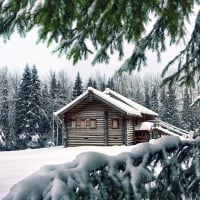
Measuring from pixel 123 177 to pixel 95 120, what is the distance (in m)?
27.6

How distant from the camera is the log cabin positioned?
95.2ft

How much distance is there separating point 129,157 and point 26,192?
0.74 meters

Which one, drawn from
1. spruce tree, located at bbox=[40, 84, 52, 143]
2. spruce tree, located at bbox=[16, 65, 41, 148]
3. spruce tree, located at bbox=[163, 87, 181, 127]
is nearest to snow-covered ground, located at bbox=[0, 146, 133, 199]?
spruce tree, located at bbox=[16, 65, 41, 148]

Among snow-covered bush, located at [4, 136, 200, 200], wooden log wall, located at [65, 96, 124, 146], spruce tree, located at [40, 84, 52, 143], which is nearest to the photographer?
snow-covered bush, located at [4, 136, 200, 200]

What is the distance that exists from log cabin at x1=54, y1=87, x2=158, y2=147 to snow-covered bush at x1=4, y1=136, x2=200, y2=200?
25651mm

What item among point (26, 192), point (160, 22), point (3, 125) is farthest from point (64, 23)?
point (3, 125)

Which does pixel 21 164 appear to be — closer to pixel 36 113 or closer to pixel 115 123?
pixel 115 123

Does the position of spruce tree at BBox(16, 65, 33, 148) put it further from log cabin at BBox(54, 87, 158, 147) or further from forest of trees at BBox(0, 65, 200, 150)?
log cabin at BBox(54, 87, 158, 147)

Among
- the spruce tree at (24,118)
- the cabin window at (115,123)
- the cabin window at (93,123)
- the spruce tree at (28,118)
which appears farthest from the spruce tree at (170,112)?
the cabin window at (93,123)

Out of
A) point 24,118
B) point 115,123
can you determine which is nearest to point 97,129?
point 115,123

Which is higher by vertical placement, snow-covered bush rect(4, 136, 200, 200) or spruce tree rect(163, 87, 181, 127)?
spruce tree rect(163, 87, 181, 127)

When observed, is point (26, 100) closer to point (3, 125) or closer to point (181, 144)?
point (3, 125)

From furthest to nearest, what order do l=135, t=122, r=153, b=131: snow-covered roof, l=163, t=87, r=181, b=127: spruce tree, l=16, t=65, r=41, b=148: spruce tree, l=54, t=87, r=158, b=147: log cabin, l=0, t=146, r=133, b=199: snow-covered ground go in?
l=163, t=87, r=181, b=127: spruce tree < l=16, t=65, r=41, b=148: spruce tree < l=135, t=122, r=153, b=131: snow-covered roof < l=54, t=87, r=158, b=147: log cabin < l=0, t=146, r=133, b=199: snow-covered ground

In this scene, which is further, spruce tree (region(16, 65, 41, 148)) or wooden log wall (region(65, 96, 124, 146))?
spruce tree (region(16, 65, 41, 148))
